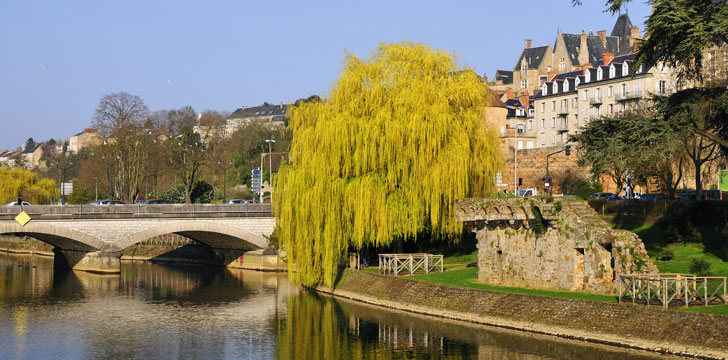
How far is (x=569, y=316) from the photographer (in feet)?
115

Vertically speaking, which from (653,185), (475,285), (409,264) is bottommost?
(475,285)

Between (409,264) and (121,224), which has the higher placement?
(121,224)

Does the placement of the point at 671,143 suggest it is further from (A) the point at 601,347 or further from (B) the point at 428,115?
(B) the point at 428,115

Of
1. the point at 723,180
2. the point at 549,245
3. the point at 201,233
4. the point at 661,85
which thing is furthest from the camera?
the point at 661,85

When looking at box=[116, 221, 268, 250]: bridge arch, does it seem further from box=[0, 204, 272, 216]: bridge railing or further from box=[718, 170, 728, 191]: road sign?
box=[718, 170, 728, 191]: road sign

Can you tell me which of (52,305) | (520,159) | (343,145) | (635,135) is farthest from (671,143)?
(520,159)

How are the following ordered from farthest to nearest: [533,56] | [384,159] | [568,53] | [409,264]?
1. [533,56]
2. [568,53]
3. [409,264]
4. [384,159]

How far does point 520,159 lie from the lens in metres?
103

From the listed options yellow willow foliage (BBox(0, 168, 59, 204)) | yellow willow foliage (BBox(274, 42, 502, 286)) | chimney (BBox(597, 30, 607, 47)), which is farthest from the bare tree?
chimney (BBox(597, 30, 607, 47))

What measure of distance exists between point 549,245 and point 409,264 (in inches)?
438

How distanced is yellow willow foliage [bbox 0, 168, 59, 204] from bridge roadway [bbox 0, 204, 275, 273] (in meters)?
28.1

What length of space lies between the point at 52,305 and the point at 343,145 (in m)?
18.1

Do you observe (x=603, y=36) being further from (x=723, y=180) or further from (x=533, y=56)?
(x=723, y=180)

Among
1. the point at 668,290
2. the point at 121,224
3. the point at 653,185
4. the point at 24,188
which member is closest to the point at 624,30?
the point at 653,185
